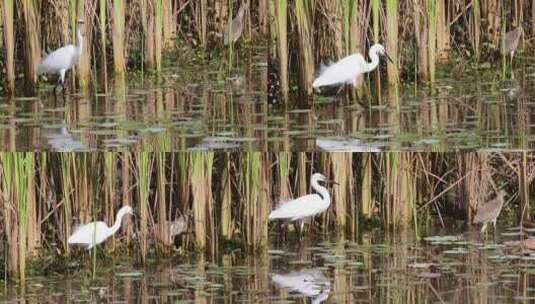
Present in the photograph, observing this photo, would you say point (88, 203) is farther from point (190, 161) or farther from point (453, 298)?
point (453, 298)

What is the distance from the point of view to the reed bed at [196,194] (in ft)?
19.9

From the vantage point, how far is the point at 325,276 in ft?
19.5

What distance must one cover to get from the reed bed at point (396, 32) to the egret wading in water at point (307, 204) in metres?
0.49

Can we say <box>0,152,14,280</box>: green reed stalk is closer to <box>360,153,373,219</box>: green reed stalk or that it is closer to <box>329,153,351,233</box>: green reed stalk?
<box>329,153,351,233</box>: green reed stalk

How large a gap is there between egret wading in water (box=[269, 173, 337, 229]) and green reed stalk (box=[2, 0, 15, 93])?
1375mm

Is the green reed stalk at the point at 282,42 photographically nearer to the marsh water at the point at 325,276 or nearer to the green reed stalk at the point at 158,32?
the green reed stalk at the point at 158,32

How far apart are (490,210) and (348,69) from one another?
102cm

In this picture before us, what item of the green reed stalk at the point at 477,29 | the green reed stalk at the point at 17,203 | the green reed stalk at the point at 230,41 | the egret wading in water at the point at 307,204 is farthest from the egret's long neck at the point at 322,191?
the green reed stalk at the point at 17,203

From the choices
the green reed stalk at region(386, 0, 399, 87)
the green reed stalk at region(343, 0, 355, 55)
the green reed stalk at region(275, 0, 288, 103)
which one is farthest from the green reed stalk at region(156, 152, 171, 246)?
the green reed stalk at region(386, 0, 399, 87)

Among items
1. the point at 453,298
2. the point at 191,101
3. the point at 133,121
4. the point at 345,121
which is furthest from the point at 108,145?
the point at 453,298

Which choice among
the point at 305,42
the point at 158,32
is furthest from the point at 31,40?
the point at 305,42

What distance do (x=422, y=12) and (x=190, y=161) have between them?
4.46ft

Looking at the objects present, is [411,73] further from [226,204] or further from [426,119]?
[226,204]

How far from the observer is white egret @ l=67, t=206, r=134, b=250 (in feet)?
20.2
